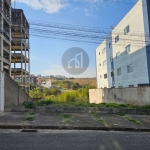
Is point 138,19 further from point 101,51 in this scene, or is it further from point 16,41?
point 16,41

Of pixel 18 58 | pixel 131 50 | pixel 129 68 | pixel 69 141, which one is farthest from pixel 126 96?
pixel 18 58

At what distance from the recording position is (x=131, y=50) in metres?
21.9

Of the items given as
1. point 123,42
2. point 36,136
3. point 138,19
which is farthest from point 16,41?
point 36,136

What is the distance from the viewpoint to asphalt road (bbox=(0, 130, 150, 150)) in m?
3.63

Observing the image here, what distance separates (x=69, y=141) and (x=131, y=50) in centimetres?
2023

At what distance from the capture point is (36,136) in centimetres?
442

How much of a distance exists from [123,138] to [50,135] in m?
2.09

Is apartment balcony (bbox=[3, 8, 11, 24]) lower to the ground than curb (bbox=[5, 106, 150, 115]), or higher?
higher

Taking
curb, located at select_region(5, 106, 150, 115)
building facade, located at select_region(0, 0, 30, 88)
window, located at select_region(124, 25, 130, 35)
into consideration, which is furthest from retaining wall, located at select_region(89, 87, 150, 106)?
building facade, located at select_region(0, 0, 30, 88)

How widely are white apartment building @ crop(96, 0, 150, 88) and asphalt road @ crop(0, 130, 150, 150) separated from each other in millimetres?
14784

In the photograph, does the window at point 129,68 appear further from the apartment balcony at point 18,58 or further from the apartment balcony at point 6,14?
the apartment balcony at point 6,14

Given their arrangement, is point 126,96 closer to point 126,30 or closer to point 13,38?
point 126,30

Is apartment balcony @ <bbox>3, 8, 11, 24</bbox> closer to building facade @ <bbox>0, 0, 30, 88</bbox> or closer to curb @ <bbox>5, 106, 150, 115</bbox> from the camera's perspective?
building facade @ <bbox>0, 0, 30, 88</bbox>

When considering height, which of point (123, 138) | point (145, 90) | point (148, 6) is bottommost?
point (123, 138)
